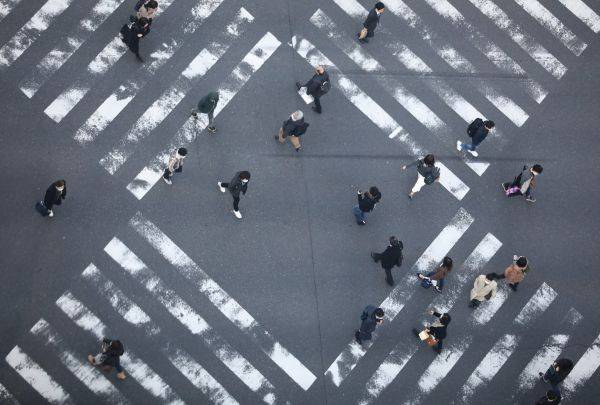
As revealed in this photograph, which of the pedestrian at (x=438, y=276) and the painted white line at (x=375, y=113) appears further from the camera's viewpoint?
the painted white line at (x=375, y=113)

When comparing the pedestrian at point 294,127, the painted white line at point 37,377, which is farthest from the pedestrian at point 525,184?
the painted white line at point 37,377

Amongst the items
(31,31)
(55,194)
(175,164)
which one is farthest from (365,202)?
(31,31)

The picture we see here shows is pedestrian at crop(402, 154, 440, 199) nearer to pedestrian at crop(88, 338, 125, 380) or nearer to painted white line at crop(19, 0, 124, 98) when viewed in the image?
pedestrian at crop(88, 338, 125, 380)

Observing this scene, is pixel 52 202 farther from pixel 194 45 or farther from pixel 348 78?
pixel 348 78

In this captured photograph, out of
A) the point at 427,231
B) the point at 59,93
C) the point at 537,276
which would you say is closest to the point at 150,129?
the point at 59,93

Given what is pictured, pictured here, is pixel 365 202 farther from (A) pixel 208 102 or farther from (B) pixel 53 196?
(B) pixel 53 196

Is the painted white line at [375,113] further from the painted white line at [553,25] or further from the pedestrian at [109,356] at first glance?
the pedestrian at [109,356]
